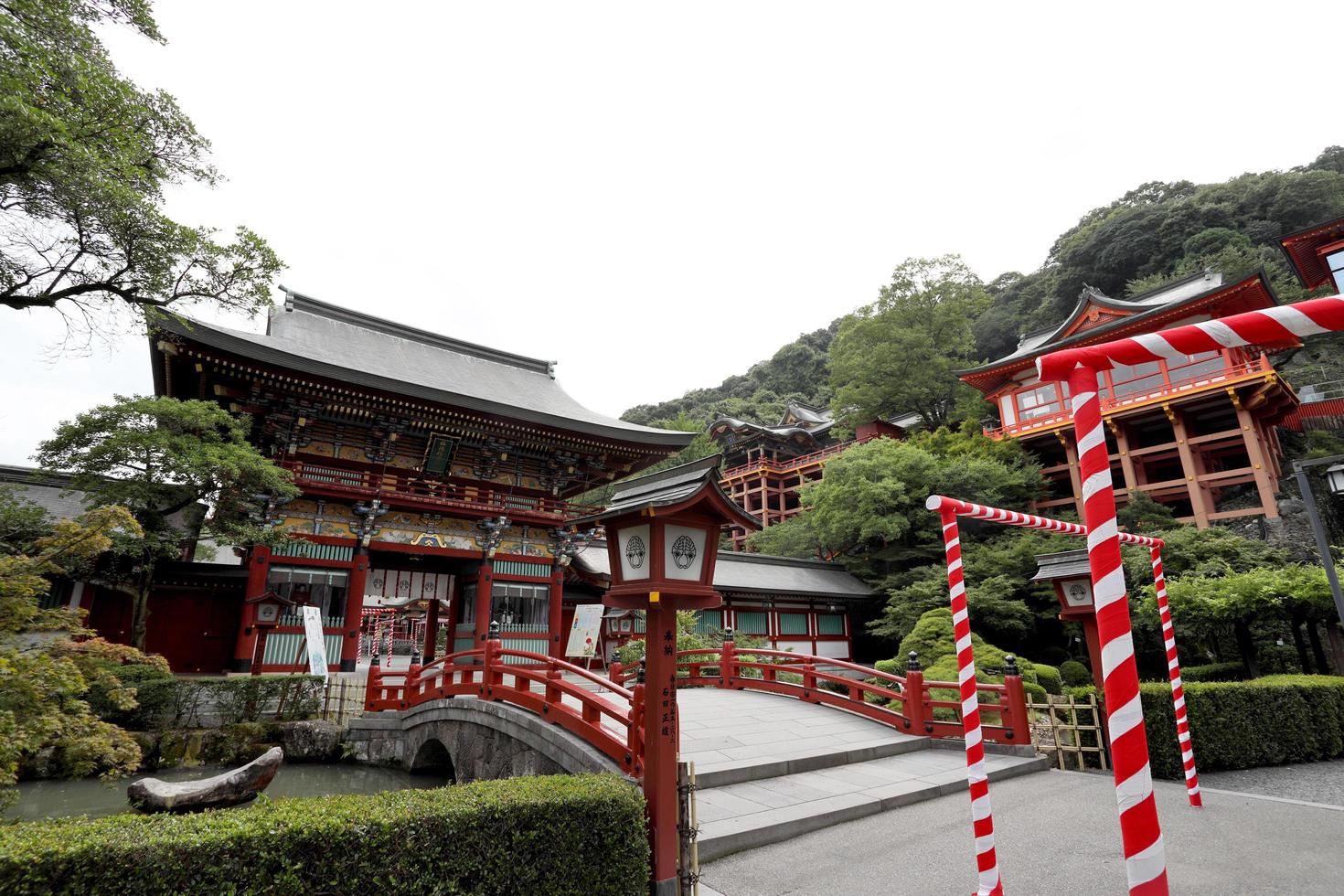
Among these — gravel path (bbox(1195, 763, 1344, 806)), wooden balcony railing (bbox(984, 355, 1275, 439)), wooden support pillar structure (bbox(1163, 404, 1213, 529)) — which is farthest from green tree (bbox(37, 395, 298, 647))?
wooden support pillar structure (bbox(1163, 404, 1213, 529))

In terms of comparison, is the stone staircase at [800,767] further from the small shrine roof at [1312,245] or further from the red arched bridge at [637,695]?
the small shrine roof at [1312,245]

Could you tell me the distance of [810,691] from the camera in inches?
432

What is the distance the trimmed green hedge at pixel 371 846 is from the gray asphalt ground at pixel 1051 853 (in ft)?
3.37

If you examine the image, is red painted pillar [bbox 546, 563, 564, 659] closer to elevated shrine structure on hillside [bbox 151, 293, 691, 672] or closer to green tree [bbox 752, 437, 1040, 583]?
elevated shrine structure on hillside [bbox 151, 293, 691, 672]

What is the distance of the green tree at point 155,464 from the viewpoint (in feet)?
33.3

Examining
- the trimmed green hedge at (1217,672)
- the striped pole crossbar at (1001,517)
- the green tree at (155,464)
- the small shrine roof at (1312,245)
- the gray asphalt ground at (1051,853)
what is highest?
the small shrine roof at (1312,245)

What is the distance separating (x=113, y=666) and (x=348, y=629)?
421 cm

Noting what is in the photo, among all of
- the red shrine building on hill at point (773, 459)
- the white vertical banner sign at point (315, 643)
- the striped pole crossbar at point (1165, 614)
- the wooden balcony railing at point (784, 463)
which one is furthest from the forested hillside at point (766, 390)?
the striped pole crossbar at point (1165, 614)

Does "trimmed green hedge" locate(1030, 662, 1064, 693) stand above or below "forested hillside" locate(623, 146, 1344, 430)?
below

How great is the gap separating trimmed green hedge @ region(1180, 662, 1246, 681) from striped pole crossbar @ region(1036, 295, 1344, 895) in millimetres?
13270

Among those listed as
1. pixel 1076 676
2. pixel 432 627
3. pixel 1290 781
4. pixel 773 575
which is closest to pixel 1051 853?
pixel 1290 781

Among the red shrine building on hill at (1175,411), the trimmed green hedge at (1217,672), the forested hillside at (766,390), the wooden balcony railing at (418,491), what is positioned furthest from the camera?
the forested hillside at (766,390)

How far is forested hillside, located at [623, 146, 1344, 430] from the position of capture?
30688 mm

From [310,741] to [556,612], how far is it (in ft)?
20.9
